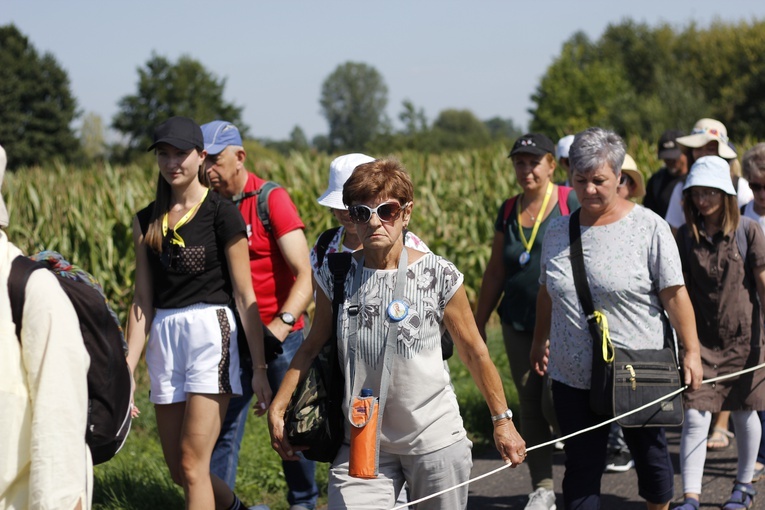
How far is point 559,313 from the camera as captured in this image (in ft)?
14.4

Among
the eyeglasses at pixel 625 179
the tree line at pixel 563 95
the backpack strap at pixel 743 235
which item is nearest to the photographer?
the backpack strap at pixel 743 235

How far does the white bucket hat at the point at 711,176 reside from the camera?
16.0ft

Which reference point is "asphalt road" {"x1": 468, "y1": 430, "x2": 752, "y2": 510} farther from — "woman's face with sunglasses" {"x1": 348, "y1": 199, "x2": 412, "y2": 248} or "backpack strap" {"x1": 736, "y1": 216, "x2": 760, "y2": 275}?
"woman's face with sunglasses" {"x1": 348, "y1": 199, "x2": 412, "y2": 248}

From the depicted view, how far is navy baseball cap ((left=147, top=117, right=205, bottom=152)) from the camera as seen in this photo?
4125mm

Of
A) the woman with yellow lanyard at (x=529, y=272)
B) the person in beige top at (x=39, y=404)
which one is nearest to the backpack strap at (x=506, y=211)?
the woman with yellow lanyard at (x=529, y=272)

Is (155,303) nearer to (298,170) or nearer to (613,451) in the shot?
(613,451)

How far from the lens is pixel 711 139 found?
700 centimetres

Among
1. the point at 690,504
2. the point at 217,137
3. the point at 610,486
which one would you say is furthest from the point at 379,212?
the point at 610,486

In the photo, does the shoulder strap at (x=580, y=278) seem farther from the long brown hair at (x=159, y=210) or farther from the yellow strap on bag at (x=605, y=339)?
the long brown hair at (x=159, y=210)

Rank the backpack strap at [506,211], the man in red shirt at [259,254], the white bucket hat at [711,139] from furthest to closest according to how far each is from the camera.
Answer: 1. the white bucket hat at [711,139]
2. the backpack strap at [506,211]
3. the man in red shirt at [259,254]

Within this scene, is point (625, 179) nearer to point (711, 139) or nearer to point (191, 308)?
point (711, 139)

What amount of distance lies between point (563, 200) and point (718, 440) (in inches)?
88.0

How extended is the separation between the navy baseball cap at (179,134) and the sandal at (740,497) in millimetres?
3283

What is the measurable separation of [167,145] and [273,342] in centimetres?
99
